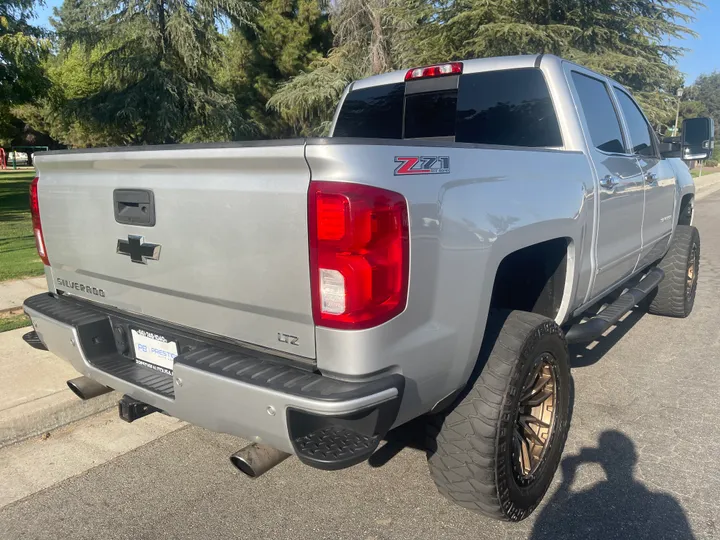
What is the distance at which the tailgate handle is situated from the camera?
8.17ft

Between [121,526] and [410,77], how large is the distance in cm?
305

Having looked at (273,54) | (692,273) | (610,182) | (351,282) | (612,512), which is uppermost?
(273,54)

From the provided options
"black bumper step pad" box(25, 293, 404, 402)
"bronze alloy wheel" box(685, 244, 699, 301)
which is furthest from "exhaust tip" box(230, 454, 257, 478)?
"bronze alloy wheel" box(685, 244, 699, 301)

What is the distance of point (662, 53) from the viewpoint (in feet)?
59.5

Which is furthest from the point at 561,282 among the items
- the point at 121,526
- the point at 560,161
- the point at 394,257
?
the point at 121,526

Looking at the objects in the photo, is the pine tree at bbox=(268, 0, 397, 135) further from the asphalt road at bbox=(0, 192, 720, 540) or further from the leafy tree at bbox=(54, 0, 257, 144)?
the asphalt road at bbox=(0, 192, 720, 540)

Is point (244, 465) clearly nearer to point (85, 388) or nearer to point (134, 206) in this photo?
point (134, 206)

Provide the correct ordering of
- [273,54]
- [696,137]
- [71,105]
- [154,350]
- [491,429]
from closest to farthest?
[491,429], [154,350], [696,137], [71,105], [273,54]

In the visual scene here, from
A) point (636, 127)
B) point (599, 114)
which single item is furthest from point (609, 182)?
point (636, 127)

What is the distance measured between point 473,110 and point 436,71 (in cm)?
34

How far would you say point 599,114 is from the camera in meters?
3.93

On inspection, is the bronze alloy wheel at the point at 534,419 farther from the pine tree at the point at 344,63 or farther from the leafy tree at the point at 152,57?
the pine tree at the point at 344,63

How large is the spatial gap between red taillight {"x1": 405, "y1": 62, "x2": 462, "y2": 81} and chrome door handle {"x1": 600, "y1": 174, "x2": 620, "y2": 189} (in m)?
1.08

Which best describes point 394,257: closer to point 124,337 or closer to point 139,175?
point 139,175
